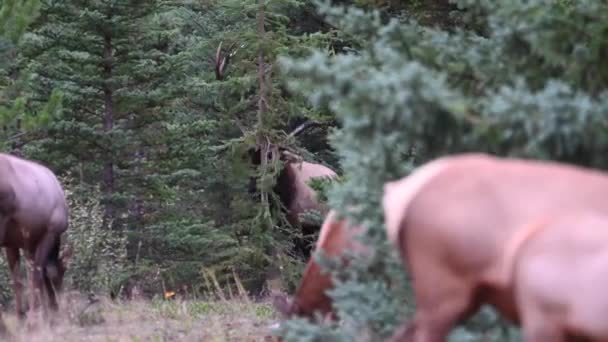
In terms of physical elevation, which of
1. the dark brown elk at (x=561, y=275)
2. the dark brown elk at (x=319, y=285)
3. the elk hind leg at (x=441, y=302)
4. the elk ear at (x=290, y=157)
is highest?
the dark brown elk at (x=561, y=275)

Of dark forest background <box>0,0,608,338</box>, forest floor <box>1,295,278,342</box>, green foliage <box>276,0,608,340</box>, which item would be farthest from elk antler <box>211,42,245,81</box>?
green foliage <box>276,0,608,340</box>

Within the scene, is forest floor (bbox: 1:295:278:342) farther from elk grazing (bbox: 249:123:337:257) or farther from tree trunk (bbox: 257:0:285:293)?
elk grazing (bbox: 249:123:337:257)

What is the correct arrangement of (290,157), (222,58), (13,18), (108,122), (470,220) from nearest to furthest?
(470,220) → (13,18) → (290,157) → (108,122) → (222,58)

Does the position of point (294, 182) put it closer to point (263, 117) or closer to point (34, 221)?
point (263, 117)

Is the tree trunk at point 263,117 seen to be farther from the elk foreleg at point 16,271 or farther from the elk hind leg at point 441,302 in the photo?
the elk hind leg at point 441,302

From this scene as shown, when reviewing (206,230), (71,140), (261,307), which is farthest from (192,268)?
(261,307)

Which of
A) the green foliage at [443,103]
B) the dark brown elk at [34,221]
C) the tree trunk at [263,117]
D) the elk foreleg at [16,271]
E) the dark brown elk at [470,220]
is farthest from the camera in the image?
the tree trunk at [263,117]

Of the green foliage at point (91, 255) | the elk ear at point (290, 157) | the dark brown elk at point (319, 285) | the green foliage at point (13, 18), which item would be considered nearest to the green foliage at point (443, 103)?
the dark brown elk at point (319, 285)

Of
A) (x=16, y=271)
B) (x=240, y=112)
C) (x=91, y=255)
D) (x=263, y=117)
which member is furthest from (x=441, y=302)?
(x=240, y=112)

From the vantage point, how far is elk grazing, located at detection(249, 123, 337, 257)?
50.1ft

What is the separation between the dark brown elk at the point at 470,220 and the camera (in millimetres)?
3367

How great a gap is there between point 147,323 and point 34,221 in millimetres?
1654

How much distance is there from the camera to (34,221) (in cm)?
1010

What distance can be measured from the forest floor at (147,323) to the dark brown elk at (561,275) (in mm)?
4126
